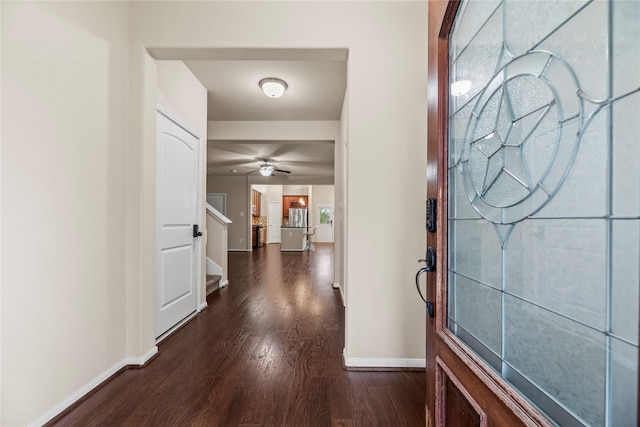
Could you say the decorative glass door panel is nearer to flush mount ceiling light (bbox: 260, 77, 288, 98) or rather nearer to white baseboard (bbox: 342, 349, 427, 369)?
white baseboard (bbox: 342, 349, 427, 369)

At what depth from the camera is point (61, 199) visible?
154cm

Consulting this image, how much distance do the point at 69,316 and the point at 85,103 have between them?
1209mm

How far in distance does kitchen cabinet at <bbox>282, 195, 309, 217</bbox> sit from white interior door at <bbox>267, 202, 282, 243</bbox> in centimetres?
69

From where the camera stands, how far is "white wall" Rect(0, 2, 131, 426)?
132 cm

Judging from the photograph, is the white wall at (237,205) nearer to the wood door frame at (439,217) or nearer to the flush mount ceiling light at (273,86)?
the flush mount ceiling light at (273,86)

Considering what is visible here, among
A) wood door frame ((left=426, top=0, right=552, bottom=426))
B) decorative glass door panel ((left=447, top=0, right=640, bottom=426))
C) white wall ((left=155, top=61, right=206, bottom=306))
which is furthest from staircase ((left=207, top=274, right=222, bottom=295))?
decorative glass door panel ((left=447, top=0, right=640, bottom=426))

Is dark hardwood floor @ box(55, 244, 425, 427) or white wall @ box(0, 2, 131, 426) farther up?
white wall @ box(0, 2, 131, 426)

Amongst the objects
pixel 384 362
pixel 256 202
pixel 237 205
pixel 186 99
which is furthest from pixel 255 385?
pixel 256 202

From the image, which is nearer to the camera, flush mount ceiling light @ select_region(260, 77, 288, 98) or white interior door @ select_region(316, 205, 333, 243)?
flush mount ceiling light @ select_region(260, 77, 288, 98)

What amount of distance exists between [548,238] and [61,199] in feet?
6.79

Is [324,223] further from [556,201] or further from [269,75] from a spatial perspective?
[556,201]

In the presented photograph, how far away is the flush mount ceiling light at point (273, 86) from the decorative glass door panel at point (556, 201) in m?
2.47

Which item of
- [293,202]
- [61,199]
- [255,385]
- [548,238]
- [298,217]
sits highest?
[293,202]

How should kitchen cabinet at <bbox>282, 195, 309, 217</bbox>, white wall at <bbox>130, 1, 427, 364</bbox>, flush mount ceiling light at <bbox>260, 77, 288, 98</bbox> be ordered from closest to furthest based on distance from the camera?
white wall at <bbox>130, 1, 427, 364</bbox> → flush mount ceiling light at <bbox>260, 77, 288, 98</bbox> → kitchen cabinet at <bbox>282, 195, 309, 217</bbox>
